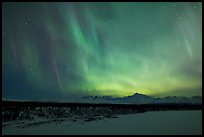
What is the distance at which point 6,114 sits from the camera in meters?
28.2

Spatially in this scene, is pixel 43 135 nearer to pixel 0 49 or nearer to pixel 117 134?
pixel 117 134

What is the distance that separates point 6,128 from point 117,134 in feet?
31.5

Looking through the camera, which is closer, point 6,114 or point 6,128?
point 6,128

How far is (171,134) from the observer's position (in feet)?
57.2

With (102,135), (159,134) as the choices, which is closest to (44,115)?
(102,135)

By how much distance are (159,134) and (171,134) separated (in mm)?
778

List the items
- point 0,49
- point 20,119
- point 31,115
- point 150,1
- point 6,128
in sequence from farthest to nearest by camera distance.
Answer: point 31,115 < point 20,119 < point 6,128 < point 0,49 < point 150,1

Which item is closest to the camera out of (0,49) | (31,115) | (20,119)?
(0,49)

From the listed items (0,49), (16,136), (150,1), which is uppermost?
(150,1)

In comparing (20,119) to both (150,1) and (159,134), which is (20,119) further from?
(150,1)

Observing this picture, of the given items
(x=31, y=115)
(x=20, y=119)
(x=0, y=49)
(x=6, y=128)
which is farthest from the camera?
(x=31, y=115)

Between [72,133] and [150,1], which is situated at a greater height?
[150,1]

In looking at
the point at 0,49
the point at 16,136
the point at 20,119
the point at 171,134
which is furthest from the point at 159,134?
the point at 20,119

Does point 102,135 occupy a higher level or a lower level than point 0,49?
lower
